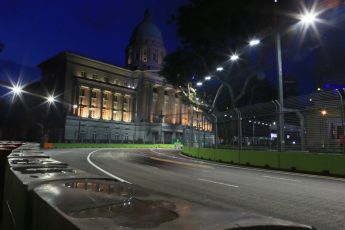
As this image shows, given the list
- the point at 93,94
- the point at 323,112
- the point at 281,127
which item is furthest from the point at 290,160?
the point at 93,94

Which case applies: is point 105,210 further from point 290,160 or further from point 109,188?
point 290,160

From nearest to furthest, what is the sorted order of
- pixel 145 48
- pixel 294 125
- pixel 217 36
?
pixel 294 125 → pixel 217 36 → pixel 145 48

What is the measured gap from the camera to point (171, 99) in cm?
10150

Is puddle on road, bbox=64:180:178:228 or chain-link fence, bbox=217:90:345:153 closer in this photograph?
puddle on road, bbox=64:180:178:228

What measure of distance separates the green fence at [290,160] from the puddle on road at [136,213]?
14.7 meters

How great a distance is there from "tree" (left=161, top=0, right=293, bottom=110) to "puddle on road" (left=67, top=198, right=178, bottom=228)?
24.4m

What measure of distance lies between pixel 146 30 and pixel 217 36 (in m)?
77.6

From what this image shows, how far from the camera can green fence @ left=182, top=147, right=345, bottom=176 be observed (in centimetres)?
A: 1531


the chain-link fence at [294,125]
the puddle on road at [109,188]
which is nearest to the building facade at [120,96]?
the chain-link fence at [294,125]

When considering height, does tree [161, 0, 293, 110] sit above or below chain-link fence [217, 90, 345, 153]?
above

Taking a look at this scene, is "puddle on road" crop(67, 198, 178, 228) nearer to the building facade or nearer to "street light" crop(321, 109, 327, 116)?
"street light" crop(321, 109, 327, 116)

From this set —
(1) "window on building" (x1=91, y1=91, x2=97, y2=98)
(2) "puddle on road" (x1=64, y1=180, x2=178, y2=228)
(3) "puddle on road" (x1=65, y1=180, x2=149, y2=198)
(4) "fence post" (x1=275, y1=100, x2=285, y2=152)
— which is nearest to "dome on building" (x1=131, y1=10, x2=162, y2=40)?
(1) "window on building" (x1=91, y1=91, x2=97, y2=98)

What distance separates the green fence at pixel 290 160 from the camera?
15.3 meters

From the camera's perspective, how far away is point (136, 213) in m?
2.37
